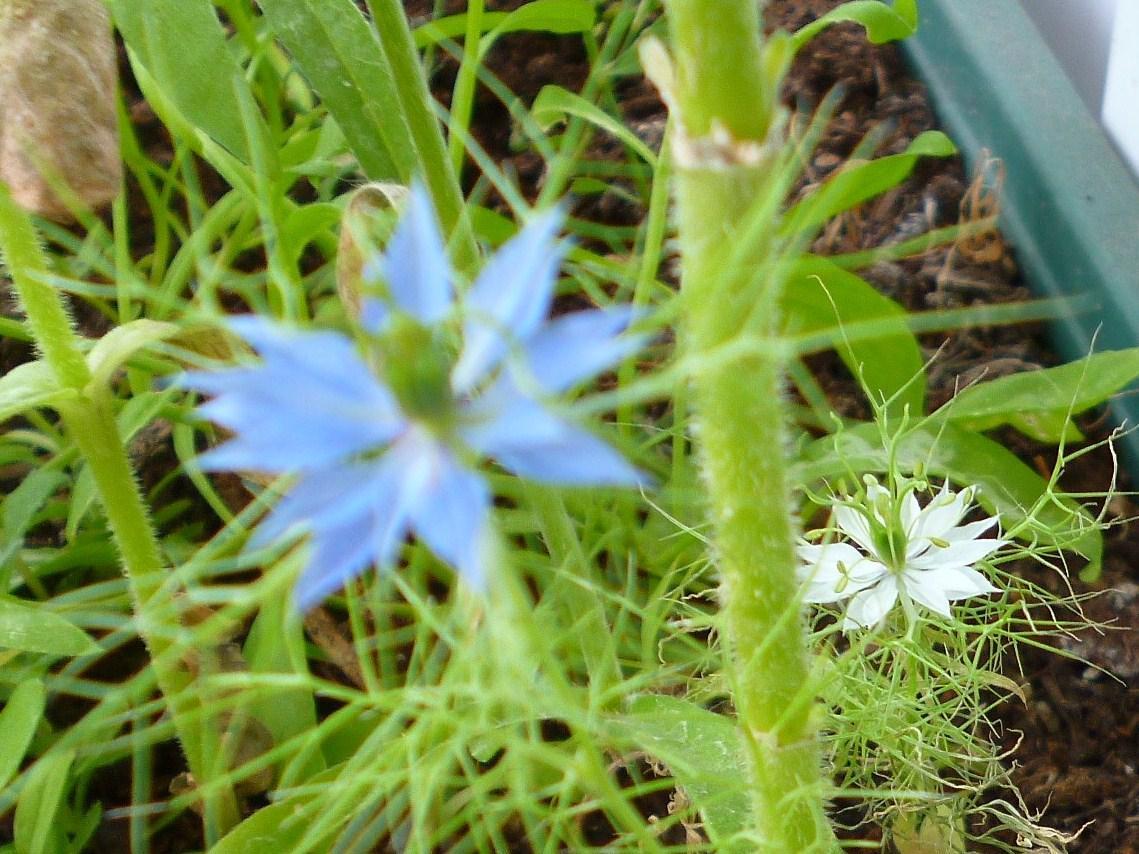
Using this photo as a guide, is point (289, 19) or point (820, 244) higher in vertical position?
point (289, 19)

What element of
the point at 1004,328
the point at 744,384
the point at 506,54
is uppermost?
the point at 744,384

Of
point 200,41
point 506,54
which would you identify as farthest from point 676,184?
point 506,54

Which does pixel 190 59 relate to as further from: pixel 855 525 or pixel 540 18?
pixel 855 525

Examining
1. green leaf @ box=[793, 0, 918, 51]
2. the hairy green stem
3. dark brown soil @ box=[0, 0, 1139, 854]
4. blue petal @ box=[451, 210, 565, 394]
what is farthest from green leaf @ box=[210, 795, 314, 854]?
green leaf @ box=[793, 0, 918, 51]

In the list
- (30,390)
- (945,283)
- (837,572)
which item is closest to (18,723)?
(30,390)

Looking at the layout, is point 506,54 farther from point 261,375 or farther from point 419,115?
point 261,375

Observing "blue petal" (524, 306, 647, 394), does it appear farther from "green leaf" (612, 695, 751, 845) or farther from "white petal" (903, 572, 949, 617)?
"white petal" (903, 572, 949, 617)
